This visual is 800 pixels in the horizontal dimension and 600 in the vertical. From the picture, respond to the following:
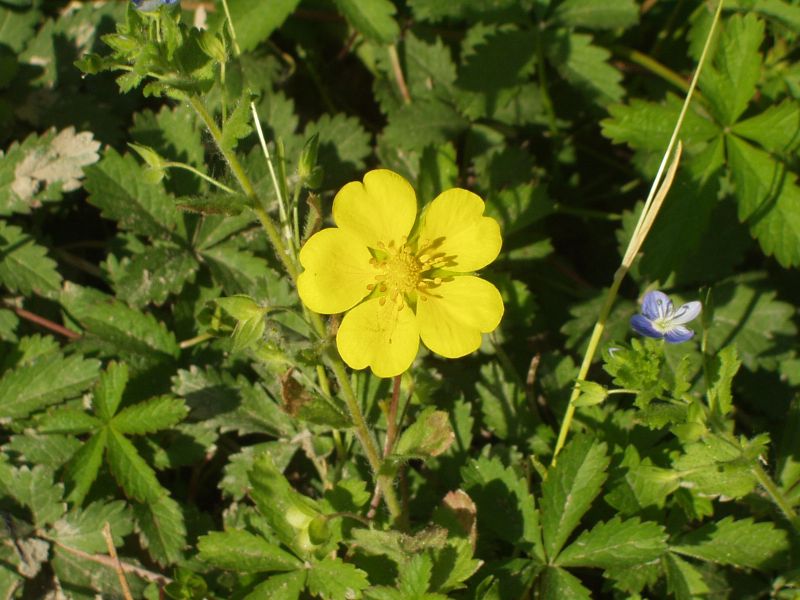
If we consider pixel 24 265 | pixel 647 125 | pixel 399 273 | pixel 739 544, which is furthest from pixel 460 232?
pixel 24 265

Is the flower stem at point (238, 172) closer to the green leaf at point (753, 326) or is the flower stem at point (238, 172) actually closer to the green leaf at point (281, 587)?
the green leaf at point (281, 587)

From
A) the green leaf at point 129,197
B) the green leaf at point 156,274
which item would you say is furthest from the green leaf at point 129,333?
the green leaf at point 129,197

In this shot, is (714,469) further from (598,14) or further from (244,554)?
(598,14)

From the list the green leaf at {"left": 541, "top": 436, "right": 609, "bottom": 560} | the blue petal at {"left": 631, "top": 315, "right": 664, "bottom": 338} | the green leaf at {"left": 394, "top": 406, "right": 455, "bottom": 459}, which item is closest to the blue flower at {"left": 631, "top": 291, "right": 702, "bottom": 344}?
the blue petal at {"left": 631, "top": 315, "right": 664, "bottom": 338}

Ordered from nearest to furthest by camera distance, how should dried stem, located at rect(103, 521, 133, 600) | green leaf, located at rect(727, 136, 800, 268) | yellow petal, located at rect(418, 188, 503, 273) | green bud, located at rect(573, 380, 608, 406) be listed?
yellow petal, located at rect(418, 188, 503, 273)
green bud, located at rect(573, 380, 608, 406)
dried stem, located at rect(103, 521, 133, 600)
green leaf, located at rect(727, 136, 800, 268)

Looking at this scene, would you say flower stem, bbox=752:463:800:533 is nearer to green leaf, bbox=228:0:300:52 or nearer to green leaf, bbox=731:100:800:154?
green leaf, bbox=731:100:800:154
